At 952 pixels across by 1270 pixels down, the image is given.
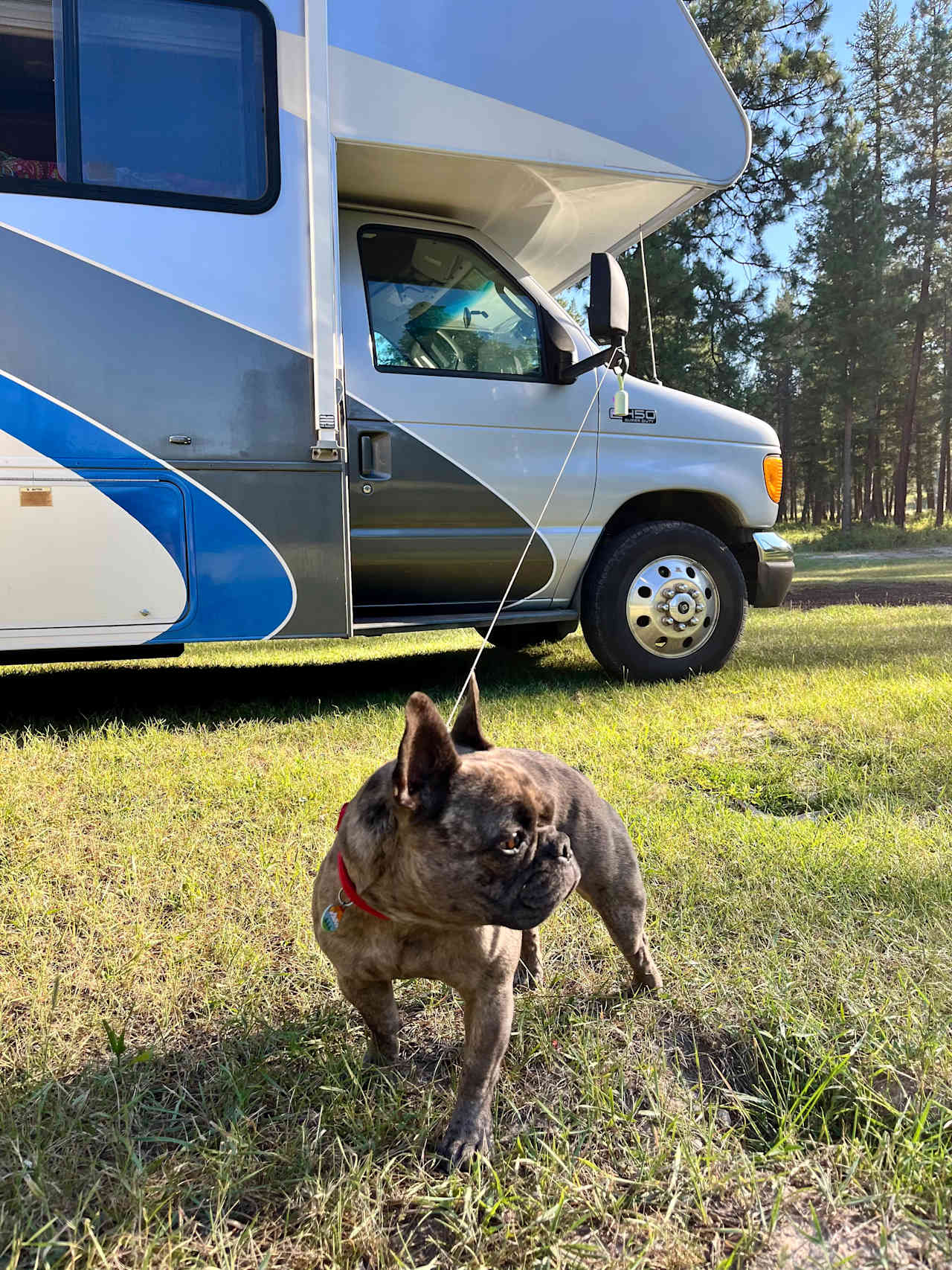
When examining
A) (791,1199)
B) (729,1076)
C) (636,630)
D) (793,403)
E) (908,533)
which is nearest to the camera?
(791,1199)

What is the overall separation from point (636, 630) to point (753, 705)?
0.97 meters

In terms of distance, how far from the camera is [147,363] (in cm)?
371

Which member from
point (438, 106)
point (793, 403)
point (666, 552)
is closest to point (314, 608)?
point (666, 552)

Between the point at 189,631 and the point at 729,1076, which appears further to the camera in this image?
the point at 189,631

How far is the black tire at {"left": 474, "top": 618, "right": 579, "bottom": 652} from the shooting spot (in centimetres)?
607

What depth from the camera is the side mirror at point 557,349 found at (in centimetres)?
455

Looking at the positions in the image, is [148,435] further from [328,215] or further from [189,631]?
[328,215]

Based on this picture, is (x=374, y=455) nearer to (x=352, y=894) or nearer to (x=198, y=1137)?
(x=352, y=894)

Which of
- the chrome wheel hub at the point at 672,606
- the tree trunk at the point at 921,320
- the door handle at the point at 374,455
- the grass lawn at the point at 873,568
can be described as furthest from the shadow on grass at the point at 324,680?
the tree trunk at the point at 921,320

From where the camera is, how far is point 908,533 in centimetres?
2609

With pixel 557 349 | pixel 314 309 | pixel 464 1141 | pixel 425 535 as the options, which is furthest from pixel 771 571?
pixel 464 1141

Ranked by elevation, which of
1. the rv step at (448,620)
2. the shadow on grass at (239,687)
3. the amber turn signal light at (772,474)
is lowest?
the shadow on grass at (239,687)

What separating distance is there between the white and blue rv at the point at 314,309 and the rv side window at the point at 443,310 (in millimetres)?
17

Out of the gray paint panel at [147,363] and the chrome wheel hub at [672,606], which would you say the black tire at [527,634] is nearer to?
the chrome wheel hub at [672,606]
